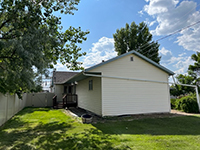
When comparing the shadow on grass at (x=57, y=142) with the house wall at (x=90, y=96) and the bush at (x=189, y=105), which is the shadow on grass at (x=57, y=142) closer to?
the house wall at (x=90, y=96)

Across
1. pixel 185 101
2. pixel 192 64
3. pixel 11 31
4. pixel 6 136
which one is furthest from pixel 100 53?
pixel 192 64

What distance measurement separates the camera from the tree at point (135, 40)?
2388 cm

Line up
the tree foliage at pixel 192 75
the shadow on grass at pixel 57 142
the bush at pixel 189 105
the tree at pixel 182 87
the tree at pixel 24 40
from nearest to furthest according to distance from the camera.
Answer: the shadow on grass at pixel 57 142 < the tree at pixel 24 40 < the bush at pixel 189 105 < the tree at pixel 182 87 < the tree foliage at pixel 192 75

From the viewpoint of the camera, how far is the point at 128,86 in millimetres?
9375

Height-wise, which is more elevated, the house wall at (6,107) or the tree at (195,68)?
the tree at (195,68)

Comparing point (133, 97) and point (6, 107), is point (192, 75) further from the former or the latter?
point (6, 107)

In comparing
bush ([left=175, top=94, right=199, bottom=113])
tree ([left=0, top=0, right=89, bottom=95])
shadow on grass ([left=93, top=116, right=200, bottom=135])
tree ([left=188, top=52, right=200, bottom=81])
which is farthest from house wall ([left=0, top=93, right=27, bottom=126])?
tree ([left=188, top=52, right=200, bottom=81])

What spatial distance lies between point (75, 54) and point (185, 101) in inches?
376

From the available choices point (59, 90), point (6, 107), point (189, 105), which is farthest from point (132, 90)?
point (59, 90)

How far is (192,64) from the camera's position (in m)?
23.0

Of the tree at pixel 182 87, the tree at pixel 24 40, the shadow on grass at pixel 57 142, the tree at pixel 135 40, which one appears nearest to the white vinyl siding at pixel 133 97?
the shadow on grass at pixel 57 142

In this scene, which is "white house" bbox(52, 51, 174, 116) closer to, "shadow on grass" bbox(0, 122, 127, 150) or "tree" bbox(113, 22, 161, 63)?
"shadow on grass" bbox(0, 122, 127, 150)

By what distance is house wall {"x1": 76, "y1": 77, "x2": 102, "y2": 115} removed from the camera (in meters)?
9.25

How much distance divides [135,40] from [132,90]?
55.6 feet
